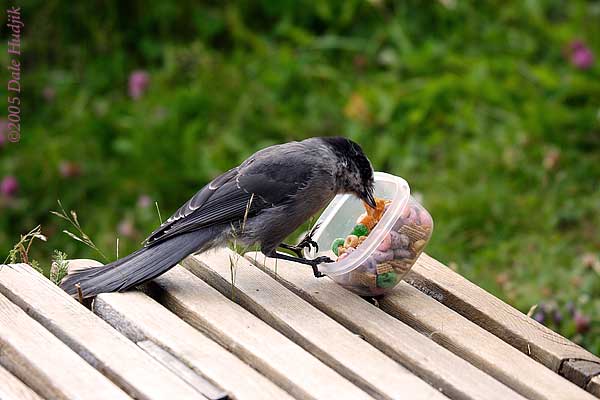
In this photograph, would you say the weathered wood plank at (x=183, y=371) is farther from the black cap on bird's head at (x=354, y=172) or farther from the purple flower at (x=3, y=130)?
the purple flower at (x=3, y=130)

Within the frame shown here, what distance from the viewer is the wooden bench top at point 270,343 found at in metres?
2.99

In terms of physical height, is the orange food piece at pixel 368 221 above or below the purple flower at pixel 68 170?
above

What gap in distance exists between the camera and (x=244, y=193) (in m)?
3.97

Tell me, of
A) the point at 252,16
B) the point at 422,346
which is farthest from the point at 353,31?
the point at 422,346

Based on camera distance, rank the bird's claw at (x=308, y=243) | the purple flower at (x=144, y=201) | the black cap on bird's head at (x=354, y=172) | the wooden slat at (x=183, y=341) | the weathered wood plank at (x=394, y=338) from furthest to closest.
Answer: the purple flower at (x=144, y=201) < the bird's claw at (x=308, y=243) < the black cap on bird's head at (x=354, y=172) < the weathered wood plank at (x=394, y=338) < the wooden slat at (x=183, y=341)

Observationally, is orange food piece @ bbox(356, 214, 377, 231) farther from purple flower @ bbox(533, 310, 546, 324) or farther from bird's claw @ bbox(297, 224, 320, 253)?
purple flower @ bbox(533, 310, 546, 324)


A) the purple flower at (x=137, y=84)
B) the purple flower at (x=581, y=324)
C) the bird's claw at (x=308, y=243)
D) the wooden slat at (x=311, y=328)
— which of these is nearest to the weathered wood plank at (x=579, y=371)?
the wooden slat at (x=311, y=328)

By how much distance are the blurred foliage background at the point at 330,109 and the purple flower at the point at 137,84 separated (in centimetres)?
2

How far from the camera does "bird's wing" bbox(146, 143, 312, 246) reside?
3.90 metres

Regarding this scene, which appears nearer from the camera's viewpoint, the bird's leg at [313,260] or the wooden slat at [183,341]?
the wooden slat at [183,341]

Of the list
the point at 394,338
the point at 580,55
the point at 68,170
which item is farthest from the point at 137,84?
the point at 394,338

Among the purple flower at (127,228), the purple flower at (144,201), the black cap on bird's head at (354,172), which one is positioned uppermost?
the black cap on bird's head at (354,172)

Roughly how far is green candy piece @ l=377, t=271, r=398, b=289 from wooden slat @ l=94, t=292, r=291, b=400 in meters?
0.80

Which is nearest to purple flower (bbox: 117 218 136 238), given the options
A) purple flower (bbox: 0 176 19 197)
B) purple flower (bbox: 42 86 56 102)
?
purple flower (bbox: 0 176 19 197)
